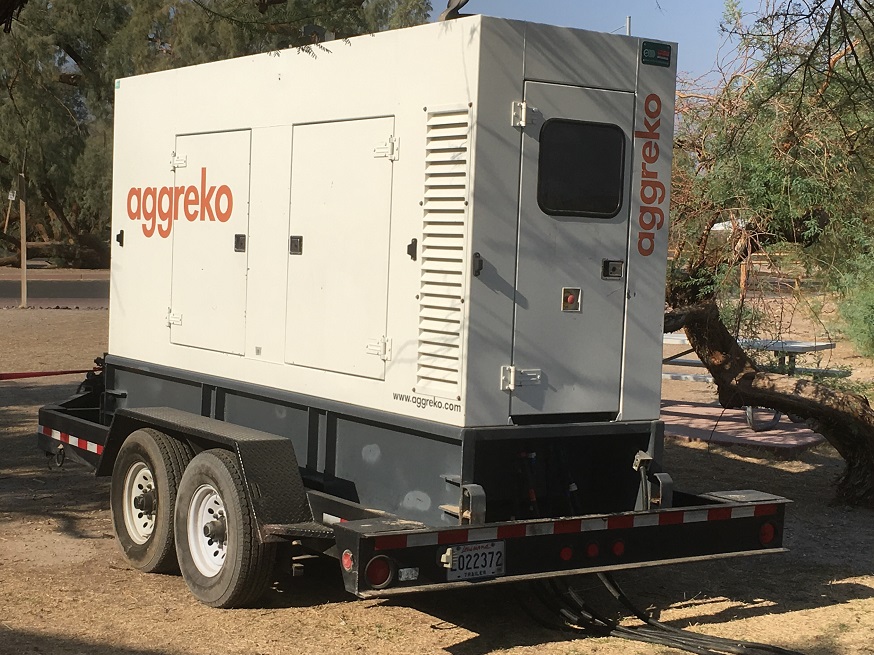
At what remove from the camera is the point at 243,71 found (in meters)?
7.11

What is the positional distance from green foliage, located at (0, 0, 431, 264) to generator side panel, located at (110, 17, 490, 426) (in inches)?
30.7

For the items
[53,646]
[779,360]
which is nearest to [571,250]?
[53,646]

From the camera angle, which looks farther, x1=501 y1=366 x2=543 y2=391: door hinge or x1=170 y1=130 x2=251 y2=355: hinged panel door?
x1=170 y1=130 x2=251 y2=355: hinged panel door

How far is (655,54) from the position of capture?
6.19m

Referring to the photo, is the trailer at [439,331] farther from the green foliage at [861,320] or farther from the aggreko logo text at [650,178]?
the green foliage at [861,320]

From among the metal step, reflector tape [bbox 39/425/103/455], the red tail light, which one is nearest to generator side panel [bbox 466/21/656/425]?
the red tail light

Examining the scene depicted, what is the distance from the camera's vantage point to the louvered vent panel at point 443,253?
5672 mm

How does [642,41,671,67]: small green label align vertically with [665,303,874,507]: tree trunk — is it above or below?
above

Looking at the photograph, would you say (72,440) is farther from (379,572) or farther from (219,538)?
(379,572)

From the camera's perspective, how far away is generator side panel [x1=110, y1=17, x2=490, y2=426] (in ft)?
18.9

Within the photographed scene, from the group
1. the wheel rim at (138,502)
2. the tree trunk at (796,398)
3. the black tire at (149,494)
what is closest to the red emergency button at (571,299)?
the black tire at (149,494)

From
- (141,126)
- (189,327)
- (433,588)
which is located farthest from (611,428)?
(141,126)

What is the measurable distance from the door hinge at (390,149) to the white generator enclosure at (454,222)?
12 millimetres

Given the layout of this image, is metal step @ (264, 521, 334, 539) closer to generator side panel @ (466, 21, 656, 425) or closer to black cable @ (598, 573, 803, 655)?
generator side panel @ (466, 21, 656, 425)
